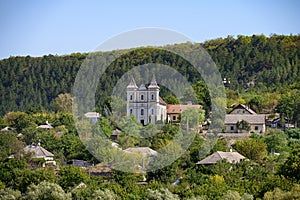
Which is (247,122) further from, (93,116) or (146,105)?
(93,116)

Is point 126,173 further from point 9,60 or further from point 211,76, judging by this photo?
point 9,60

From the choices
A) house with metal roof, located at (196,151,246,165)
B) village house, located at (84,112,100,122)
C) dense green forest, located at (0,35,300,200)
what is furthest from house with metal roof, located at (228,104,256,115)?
house with metal roof, located at (196,151,246,165)

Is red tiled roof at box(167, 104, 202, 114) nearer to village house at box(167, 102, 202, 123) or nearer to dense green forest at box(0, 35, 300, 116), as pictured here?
village house at box(167, 102, 202, 123)

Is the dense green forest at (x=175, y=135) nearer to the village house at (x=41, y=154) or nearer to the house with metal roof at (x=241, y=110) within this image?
the village house at (x=41, y=154)

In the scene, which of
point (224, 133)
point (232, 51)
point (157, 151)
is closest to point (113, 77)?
point (232, 51)

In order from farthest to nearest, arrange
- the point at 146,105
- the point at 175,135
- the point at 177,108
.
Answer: the point at 177,108, the point at 146,105, the point at 175,135

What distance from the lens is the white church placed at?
62.8 m

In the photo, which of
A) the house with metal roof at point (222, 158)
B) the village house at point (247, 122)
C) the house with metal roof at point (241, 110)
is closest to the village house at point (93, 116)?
the house with metal roof at point (241, 110)

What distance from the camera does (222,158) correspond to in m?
44.1

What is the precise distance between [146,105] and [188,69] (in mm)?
28665

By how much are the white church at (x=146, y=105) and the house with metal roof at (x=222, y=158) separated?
16.6 meters

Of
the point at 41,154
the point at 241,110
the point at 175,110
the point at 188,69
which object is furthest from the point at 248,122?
the point at 188,69

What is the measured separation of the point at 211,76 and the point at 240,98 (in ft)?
43.7

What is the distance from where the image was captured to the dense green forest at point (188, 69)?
82.2 metres
